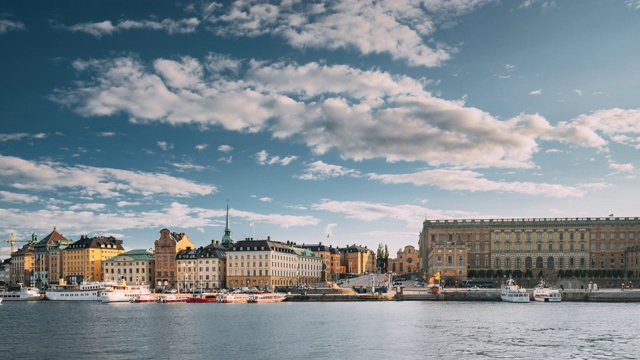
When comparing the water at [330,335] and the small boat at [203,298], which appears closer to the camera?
the water at [330,335]

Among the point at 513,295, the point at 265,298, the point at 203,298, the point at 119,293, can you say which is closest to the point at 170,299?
the point at 203,298

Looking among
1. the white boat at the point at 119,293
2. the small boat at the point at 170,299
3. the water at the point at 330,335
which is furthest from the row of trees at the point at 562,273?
the white boat at the point at 119,293

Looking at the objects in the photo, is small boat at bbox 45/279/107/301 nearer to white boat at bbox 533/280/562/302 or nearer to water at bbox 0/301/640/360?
water at bbox 0/301/640/360

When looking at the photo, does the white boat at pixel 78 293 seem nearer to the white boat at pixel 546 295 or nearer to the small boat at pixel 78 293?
the small boat at pixel 78 293

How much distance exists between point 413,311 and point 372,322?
2280cm

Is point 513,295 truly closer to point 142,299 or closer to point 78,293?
point 142,299

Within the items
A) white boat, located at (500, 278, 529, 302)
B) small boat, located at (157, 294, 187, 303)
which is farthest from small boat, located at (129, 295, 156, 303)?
white boat, located at (500, 278, 529, 302)

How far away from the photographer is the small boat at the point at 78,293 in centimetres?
18038

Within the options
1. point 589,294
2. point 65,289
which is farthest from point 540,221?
point 65,289

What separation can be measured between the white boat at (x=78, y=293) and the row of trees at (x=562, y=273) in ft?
306

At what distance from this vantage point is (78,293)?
182875 millimetres

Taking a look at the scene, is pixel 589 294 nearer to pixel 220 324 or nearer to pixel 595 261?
pixel 595 261

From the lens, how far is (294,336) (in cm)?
7538

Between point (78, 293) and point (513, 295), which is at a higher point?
point (513, 295)
